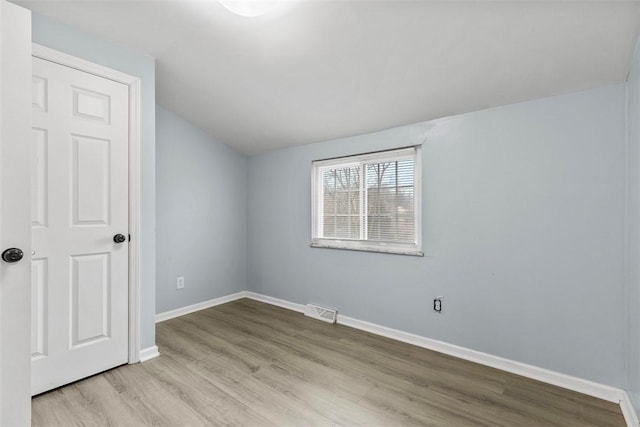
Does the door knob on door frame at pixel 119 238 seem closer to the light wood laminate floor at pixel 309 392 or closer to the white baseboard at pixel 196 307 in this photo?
the light wood laminate floor at pixel 309 392

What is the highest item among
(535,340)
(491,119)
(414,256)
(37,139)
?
(491,119)

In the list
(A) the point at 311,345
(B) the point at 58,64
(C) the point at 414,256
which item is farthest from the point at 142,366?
(C) the point at 414,256

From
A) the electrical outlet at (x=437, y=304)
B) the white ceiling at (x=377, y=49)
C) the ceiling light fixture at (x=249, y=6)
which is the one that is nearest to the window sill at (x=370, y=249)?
the electrical outlet at (x=437, y=304)

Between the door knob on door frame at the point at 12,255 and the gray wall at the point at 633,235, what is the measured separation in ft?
9.32

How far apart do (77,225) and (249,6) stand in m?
1.79

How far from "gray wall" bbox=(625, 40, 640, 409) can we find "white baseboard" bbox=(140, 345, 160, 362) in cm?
304

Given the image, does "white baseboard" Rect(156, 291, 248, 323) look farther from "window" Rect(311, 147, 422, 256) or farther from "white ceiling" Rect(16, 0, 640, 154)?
"white ceiling" Rect(16, 0, 640, 154)

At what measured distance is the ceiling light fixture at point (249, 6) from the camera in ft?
5.58

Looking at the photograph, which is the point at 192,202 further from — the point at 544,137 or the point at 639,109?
the point at 639,109

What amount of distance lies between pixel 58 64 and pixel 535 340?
370 centimetres

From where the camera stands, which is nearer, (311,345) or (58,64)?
(58,64)

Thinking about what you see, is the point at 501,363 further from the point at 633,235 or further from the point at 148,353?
the point at 148,353

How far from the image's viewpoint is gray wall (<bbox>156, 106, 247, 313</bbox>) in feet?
10.7

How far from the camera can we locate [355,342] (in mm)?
2689
